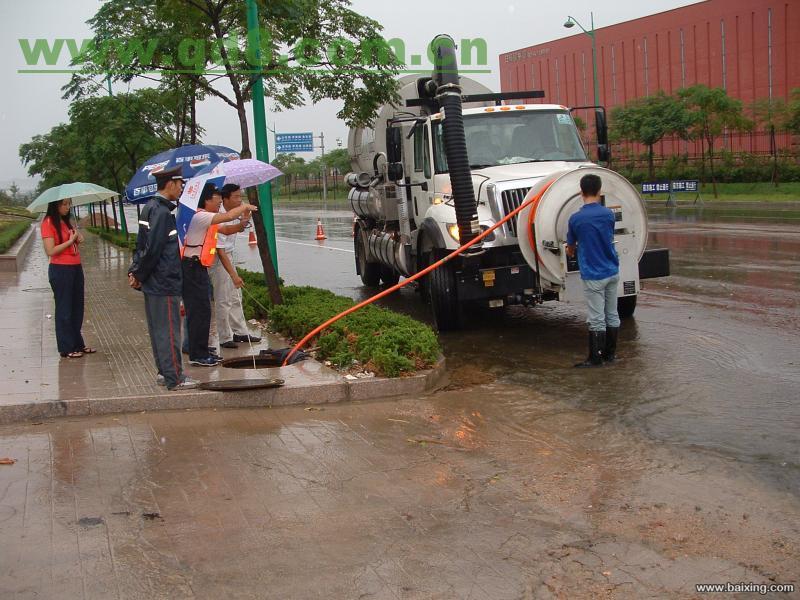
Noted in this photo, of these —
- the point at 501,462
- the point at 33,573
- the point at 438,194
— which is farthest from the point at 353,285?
the point at 33,573

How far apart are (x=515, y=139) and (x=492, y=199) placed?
1.58 metres

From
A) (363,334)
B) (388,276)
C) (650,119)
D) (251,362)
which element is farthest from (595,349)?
(650,119)

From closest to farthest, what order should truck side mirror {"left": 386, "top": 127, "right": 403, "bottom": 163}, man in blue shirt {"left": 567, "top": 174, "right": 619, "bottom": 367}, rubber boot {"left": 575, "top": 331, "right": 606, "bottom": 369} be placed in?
man in blue shirt {"left": 567, "top": 174, "right": 619, "bottom": 367} → rubber boot {"left": 575, "top": 331, "right": 606, "bottom": 369} → truck side mirror {"left": 386, "top": 127, "right": 403, "bottom": 163}

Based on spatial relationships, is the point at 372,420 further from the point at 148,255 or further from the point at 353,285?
the point at 353,285

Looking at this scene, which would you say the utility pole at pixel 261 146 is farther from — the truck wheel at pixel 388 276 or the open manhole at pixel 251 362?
the open manhole at pixel 251 362

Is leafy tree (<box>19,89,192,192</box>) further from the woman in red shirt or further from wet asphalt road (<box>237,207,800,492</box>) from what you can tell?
wet asphalt road (<box>237,207,800,492</box>)

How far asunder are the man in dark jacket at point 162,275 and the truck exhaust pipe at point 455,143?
3.40m

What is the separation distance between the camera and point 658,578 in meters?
4.07

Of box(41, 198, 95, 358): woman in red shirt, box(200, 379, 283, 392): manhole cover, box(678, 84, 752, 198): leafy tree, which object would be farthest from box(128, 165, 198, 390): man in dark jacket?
box(678, 84, 752, 198): leafy tree

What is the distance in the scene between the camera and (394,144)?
11773 millimetres

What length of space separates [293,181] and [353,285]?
333 feet

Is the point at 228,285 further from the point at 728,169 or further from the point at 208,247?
the point at 728,169

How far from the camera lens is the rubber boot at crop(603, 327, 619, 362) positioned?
8703 mm

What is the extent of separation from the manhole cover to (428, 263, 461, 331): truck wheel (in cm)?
341
